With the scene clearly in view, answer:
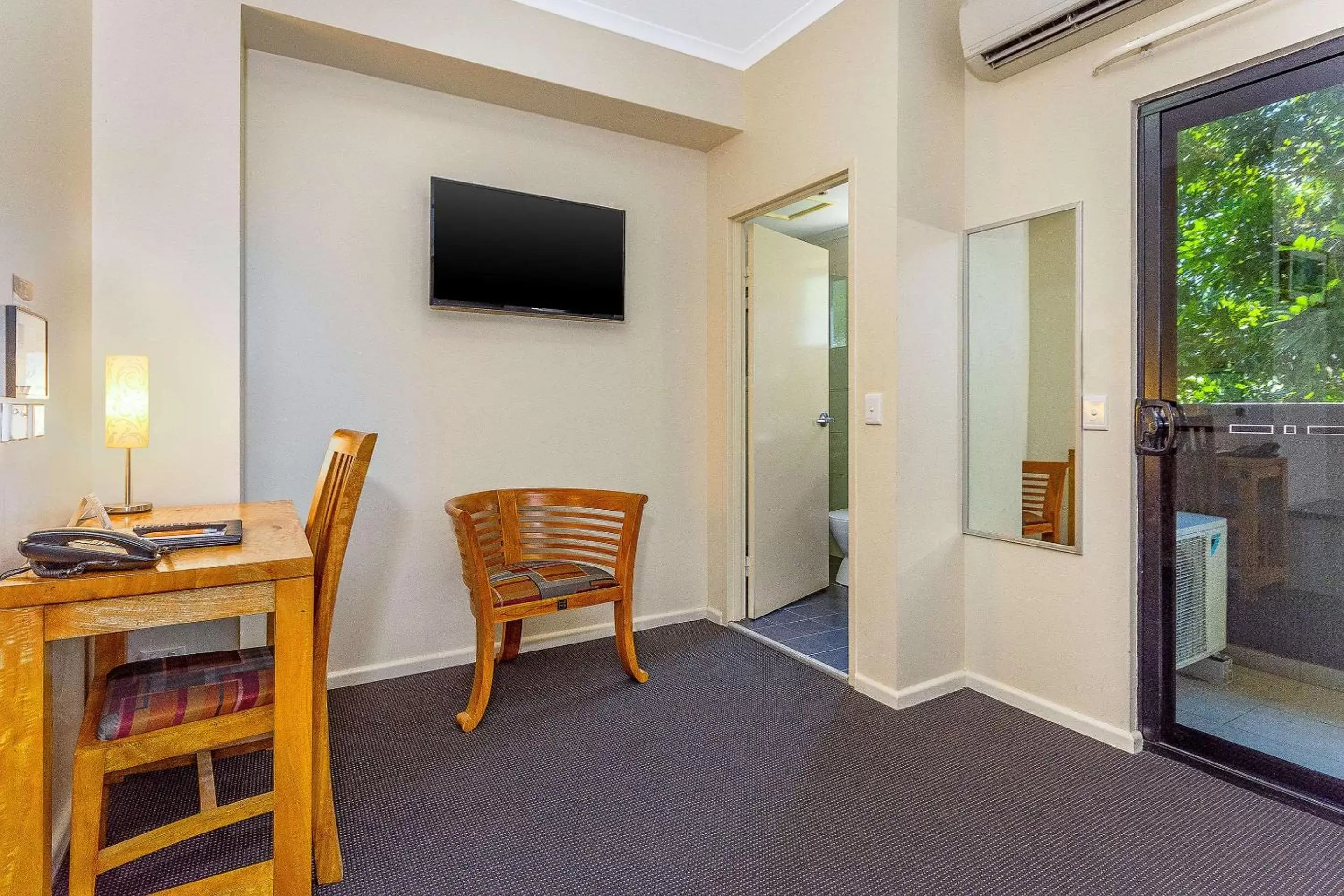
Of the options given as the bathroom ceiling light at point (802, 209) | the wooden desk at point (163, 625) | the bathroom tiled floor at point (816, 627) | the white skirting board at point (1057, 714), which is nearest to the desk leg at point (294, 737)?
the wooden desk at point (163, 625)

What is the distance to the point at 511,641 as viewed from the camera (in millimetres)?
2730

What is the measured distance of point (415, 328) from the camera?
2.69 metres

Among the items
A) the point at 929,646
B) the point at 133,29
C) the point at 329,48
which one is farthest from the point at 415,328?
the point at 929,646

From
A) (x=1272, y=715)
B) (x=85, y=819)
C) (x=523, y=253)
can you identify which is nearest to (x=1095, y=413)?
(x=1272, y=715)

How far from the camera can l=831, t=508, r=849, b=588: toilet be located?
379 centimetres

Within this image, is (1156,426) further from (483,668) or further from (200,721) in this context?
(200,721)

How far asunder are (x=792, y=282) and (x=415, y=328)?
6.22ft

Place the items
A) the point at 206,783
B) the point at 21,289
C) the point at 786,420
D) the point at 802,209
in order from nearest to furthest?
the point at 21,289
the point at 206,783
the point at 786,420
the point at 802,209

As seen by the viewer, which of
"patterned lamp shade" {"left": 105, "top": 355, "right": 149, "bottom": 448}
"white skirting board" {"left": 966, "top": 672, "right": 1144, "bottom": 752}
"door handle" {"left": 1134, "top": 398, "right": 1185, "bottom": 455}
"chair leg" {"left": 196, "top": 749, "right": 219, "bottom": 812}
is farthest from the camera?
"white skirting board" {"left": 966, "top": 672, "right": 1144, "bottom": 752}

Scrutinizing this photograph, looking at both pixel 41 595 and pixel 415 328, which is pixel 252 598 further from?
pixel 415 328

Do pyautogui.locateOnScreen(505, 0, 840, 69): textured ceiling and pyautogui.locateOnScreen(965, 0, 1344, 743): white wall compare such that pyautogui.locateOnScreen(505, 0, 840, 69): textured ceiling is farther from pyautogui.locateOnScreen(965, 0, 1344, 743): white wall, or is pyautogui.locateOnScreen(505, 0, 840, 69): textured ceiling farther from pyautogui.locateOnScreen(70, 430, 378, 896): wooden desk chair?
pyautogui.locateOnScreen(70, 430, 378, 896): wooden desk chair

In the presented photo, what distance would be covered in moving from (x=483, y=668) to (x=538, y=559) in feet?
1.92

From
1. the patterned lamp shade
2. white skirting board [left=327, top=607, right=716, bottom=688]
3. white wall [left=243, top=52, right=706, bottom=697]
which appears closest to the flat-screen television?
white wall [left=243, top=52, right=706, bottom=697]

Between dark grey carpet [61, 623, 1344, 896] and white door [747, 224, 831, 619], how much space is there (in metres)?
1.05
